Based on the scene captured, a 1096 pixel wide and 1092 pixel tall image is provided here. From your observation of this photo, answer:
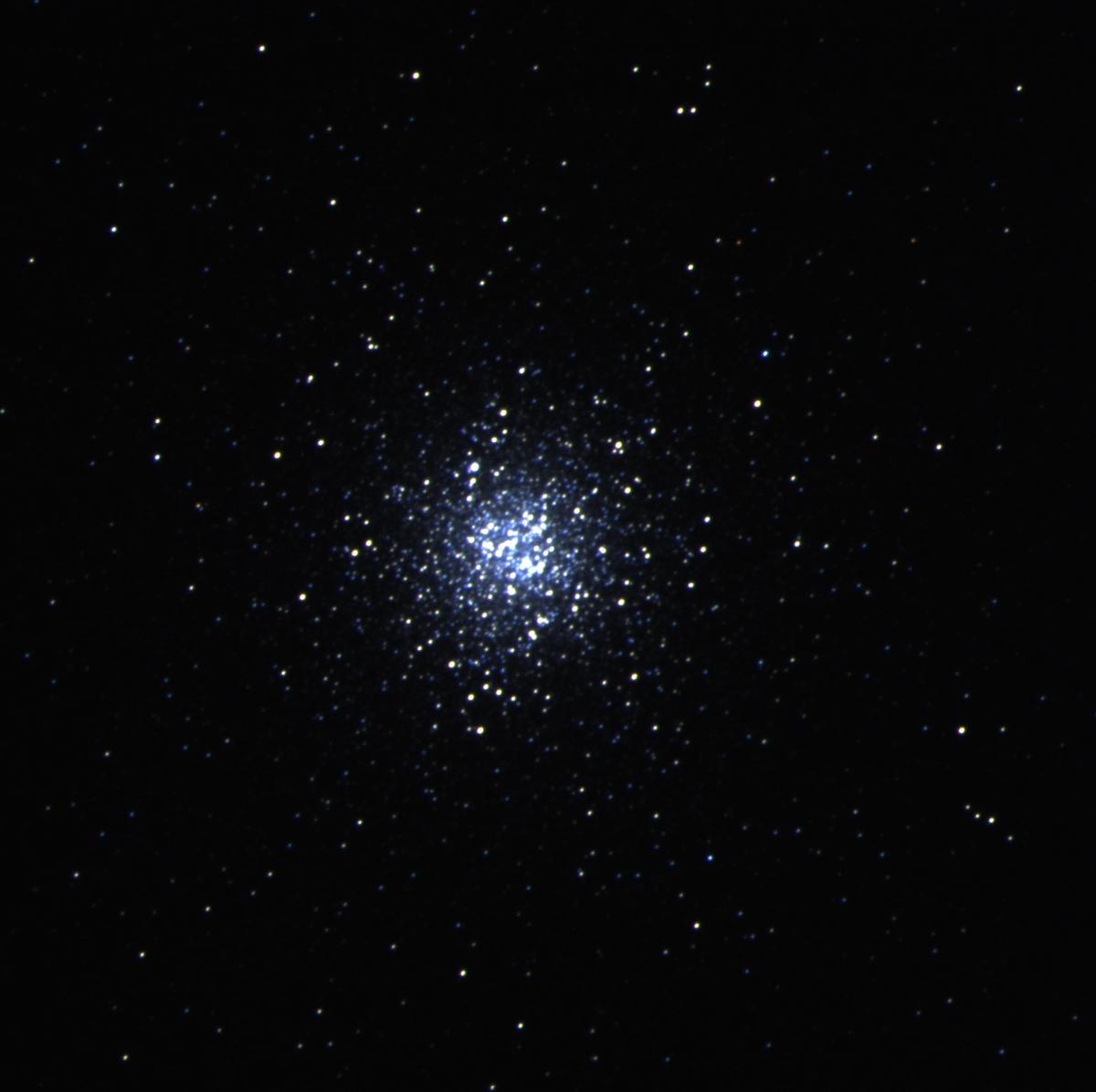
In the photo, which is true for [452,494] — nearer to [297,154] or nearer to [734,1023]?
[297,154]

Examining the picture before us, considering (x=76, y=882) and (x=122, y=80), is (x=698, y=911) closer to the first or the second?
(x=76, y=882)

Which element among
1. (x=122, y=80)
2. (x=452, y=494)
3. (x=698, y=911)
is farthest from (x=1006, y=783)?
(x=122, y=80)

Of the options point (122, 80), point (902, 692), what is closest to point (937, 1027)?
point (902, 692)

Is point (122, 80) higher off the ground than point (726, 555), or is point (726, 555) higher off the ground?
point (122, 80)

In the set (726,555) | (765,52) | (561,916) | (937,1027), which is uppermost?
(765,52)
